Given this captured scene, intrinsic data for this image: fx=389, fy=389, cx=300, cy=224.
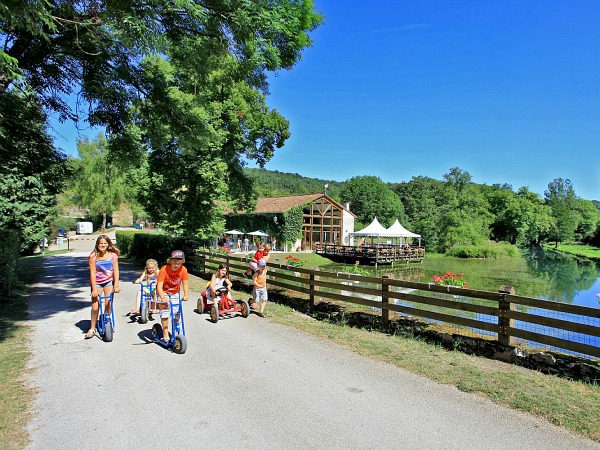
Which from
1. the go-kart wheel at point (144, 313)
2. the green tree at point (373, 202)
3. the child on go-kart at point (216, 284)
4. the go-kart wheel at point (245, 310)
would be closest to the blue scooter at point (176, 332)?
the go-kart wheel at point (144, 313)

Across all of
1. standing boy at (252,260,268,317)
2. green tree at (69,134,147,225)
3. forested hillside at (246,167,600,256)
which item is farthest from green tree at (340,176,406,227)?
standing boy at (252,260,268,317)

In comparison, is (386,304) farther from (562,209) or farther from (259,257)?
(562,209)

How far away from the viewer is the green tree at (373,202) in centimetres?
7600

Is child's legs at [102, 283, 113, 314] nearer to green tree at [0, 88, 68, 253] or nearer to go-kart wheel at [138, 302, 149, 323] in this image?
go-kart wheel at [138, 302, 149, 323]

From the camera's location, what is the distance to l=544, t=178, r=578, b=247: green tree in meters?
82.2

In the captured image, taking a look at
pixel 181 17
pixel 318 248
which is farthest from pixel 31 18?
pixel 318 248

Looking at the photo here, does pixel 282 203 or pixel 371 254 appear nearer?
pixel 371 254

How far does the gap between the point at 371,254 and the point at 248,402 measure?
31.8 metres

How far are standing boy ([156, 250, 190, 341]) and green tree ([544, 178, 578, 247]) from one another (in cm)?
8980

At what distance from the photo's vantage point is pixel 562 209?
284 feet

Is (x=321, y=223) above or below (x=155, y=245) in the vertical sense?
above

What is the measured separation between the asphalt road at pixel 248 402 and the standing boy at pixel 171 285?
515 millimetres

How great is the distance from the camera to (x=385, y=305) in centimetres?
721

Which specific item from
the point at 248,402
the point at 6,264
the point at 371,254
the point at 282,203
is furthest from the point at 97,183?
the point at 248,402
